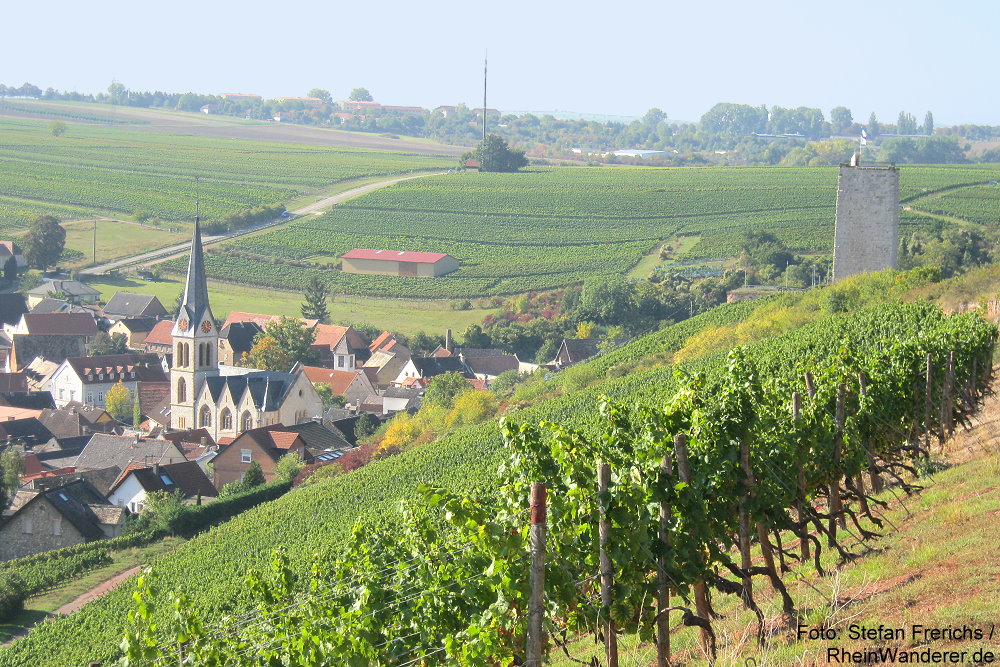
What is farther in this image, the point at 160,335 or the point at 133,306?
the point at 133,306

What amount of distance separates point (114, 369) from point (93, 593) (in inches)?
1499

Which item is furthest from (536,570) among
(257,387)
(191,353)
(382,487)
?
(191,353)

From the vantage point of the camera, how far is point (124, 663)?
25.6 ft

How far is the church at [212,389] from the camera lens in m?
53.6

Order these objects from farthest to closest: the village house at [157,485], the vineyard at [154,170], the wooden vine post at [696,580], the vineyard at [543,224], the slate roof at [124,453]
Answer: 1. the vineyard at [154,170]
2. the vineyard at [543,224]
3. the slate roof at [124,453]
4. the village house at [157,485]
5. the wooden vine post at [696,580]

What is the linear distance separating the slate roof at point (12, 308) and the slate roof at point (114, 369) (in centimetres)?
1908

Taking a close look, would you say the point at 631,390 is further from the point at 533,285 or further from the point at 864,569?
the point at 533,285

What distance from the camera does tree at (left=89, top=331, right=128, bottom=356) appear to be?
73438mm

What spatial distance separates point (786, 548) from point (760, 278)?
57.8 metres

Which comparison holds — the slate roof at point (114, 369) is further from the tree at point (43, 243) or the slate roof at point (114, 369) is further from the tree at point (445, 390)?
the tree at point (43, 243)

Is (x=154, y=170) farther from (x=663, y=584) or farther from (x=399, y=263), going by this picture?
(x=663, y=584)

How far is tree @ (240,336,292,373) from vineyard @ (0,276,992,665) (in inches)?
1292

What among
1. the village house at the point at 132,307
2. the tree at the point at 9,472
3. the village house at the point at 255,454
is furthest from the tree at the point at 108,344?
the village house at the point at 255,454

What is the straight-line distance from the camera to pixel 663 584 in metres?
7.78
